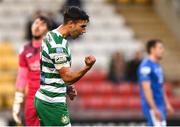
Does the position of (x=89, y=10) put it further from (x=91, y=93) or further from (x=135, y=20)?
(x=91, y=93)

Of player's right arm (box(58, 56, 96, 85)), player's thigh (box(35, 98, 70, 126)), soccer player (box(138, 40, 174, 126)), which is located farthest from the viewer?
soccer player (box(138, 40, 174, 126))

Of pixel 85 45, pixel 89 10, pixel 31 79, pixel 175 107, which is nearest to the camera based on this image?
pixel 31 79

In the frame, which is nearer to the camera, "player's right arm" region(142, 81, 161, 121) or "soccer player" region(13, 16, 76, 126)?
"soccer player" region(13, 16, 76, 126)

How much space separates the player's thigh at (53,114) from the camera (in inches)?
289

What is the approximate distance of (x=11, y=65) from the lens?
16.9 meters

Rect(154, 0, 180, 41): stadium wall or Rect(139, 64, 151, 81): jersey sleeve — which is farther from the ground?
Rect(154, 0, 180, 41): stadium wall

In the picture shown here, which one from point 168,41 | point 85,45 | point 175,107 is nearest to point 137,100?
point 175,107

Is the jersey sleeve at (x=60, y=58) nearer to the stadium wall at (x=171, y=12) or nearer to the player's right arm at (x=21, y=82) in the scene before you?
the player's right arm at (x=21, y=82)

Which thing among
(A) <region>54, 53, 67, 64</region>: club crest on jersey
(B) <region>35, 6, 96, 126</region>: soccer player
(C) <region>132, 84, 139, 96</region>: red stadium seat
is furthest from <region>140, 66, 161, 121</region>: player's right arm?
(C) <region>132, 84, 139, 96</region>: red stadium seat

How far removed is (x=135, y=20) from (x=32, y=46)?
1113 centimetres

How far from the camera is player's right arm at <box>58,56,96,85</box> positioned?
6871mm

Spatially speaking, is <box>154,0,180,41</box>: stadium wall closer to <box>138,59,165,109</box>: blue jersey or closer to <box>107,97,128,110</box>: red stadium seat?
<box>107,97,128,110</box>: red stadium seat

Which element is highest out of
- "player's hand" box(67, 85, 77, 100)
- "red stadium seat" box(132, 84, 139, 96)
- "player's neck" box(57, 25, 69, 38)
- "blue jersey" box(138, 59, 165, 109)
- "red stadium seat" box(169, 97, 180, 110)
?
"player's neck" box(57, 25, 69, 38)

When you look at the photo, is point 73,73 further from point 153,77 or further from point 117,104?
point 117,104
